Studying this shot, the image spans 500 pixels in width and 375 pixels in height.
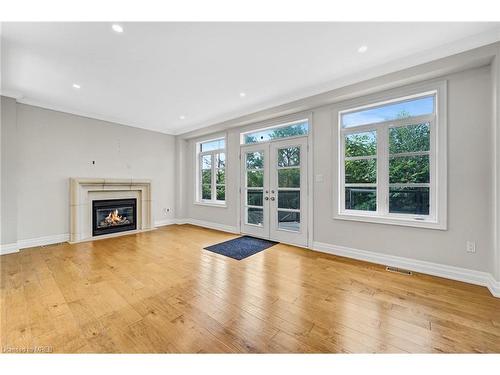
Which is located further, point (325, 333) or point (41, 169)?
point (41, 169)

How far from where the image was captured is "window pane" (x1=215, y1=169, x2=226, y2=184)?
18.8ft

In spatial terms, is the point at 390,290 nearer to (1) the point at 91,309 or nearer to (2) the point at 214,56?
(1) the point at 91,309

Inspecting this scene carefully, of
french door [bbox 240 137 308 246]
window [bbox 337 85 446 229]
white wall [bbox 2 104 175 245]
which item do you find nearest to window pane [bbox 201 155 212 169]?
french door [bbox 240 137 308 246]

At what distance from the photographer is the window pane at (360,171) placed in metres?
3.41

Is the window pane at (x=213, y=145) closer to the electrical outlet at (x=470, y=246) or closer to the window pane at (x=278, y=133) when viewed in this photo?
the window pane at (x=278, y=133)

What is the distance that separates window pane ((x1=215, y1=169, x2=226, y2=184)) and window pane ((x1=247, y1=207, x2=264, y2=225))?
123cm

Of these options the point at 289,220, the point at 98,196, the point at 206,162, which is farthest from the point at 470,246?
the point at 98,196

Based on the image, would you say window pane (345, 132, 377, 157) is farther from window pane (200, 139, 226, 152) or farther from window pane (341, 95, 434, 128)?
window pane (200, 139, 226, 152)

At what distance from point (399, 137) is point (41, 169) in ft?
21.2

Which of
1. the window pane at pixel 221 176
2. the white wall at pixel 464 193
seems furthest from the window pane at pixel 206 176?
the white wall at pixel 464 193

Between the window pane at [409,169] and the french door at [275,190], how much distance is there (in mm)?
1394

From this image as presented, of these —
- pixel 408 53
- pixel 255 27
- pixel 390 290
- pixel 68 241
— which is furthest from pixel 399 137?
pixel 68 241

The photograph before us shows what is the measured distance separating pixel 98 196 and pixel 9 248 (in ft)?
5.36

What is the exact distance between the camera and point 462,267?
8.64ft
